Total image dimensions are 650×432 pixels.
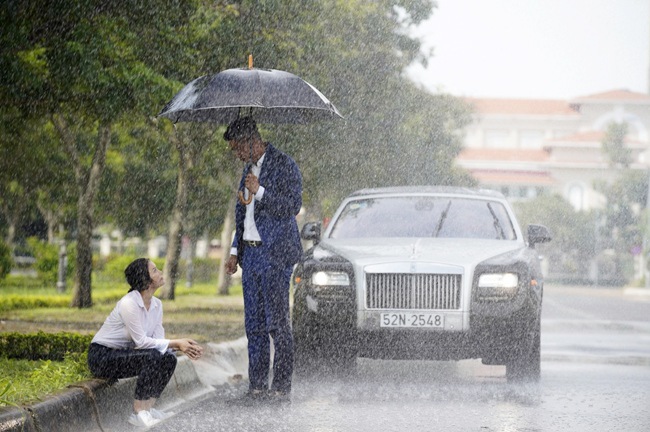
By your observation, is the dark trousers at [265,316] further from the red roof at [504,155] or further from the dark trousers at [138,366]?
the red roof at [504,155]

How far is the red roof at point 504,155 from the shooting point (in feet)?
318

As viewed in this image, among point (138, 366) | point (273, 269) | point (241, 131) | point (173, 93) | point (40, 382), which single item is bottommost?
point (40, 382)

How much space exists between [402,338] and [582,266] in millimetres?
70172

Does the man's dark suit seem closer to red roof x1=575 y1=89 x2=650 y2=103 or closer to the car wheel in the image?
the car wheel

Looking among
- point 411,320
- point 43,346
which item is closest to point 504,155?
point 411,320

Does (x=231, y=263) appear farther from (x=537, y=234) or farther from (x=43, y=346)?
(x=537, y=234)

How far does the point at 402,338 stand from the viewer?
9.16m

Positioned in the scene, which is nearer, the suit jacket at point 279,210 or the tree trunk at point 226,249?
the suit jacket at point 279,210

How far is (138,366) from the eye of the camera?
674 cm

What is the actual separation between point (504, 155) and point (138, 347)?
93567 mm

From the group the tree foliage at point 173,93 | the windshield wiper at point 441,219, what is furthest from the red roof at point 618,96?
the windshield wiper at point 441,219

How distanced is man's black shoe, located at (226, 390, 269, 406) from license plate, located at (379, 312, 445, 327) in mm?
1552

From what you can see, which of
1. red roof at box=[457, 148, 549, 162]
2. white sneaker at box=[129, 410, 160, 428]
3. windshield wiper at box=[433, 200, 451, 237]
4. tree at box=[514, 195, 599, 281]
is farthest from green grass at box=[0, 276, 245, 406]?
red roof at box=[457, 148, 549, 162]

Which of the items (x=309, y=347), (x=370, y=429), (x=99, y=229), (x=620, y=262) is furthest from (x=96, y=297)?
(x=620, y=262)
